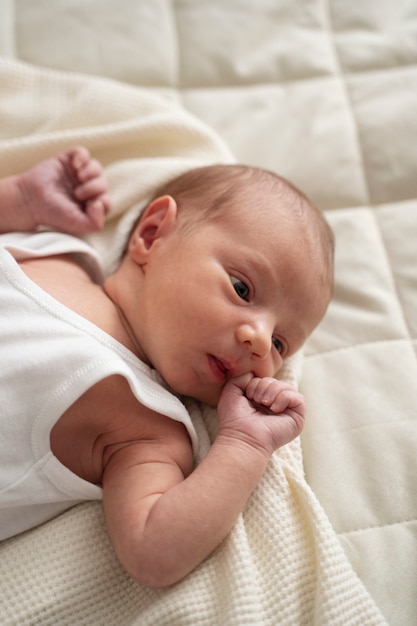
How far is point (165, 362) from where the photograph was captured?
94 centimetres

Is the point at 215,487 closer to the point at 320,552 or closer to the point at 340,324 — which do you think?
the point at 320,552

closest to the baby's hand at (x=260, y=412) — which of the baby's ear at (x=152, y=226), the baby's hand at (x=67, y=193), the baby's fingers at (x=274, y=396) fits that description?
the baby's fingers at (x=274, y=396)

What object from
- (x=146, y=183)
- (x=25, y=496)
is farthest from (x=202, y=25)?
(x=25, y=496)

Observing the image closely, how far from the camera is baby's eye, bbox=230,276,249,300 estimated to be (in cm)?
94

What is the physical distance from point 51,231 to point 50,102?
0.98 feet

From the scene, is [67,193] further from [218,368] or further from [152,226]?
[218,368]

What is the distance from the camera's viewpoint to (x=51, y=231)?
1125mm

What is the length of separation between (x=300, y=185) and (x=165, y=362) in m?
0.53

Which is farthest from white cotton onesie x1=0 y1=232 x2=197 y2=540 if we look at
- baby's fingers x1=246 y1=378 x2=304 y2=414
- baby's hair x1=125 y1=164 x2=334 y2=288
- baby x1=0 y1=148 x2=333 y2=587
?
baby's hair x1=125 y1=164 x2=334 y2=288

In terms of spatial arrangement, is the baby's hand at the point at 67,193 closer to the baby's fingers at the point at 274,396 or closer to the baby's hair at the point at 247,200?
the baby's hair at the point at 247,200

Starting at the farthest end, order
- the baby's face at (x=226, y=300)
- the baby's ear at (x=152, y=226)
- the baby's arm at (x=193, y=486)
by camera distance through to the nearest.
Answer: the baby's ear at (x=152, y=226) → the baby's face at (x=226, y=300) → the baby's arm at (x=193, y=486)

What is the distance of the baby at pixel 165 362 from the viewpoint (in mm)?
840

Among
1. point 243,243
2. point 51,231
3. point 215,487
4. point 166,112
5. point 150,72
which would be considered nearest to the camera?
point 215,487

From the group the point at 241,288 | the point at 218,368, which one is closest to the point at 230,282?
the point at 241,288
